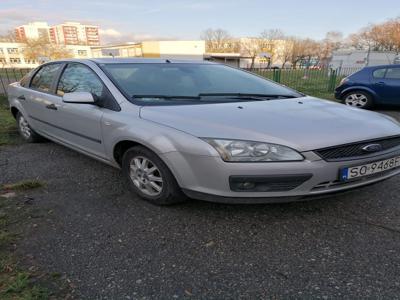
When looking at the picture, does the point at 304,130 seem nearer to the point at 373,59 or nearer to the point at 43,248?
the point at 43,248

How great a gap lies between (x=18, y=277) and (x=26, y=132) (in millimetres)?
3713

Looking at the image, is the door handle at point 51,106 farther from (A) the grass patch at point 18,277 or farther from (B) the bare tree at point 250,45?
(B) the bare tree at point 250,45

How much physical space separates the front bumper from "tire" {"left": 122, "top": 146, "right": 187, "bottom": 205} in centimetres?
15

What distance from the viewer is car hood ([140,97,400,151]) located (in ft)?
7.88

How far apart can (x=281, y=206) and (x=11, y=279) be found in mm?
2152

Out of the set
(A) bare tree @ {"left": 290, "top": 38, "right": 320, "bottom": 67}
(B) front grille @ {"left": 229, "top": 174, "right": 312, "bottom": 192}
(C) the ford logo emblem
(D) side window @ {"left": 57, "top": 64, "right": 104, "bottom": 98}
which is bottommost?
(A) bare tree @ {"left": 290, "top": 38, "right": 320, "bottom": 67}

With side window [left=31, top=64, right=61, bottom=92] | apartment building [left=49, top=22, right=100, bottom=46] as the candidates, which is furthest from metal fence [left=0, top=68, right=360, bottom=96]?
apartment building [left=49, top=22, right=100, bottom=46]

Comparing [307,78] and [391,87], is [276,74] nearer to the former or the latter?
[307,78]

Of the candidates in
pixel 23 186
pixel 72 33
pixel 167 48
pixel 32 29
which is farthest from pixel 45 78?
pixel 72 33

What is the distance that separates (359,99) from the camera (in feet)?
29.3

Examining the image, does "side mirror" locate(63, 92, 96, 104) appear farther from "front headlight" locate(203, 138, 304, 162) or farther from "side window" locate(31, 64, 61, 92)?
"front headlight" locate(203, 138, 304, 162)

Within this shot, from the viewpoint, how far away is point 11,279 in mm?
2033

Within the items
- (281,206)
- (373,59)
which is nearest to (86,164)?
(281,206)

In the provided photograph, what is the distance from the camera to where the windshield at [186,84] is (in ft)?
10.4
